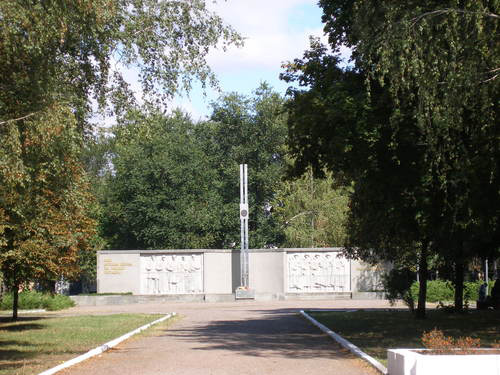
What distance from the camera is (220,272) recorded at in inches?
1874

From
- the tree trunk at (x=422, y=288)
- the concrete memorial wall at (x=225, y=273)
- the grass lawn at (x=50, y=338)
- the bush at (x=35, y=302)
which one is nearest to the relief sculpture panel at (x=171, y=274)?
the concrete memorial wall at (x=225, y=273)

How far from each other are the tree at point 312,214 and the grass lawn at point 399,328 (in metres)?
27.4

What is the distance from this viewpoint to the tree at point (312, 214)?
56.8 metres

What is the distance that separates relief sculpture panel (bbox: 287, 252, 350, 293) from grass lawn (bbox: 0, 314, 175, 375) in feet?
62.9

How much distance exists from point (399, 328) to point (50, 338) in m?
9.97

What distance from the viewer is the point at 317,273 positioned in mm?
47375

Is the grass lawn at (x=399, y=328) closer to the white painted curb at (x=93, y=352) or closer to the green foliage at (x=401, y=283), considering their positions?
the green foliage at (x=401, y=283)

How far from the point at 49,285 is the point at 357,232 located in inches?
460

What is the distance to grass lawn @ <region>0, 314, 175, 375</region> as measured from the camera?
576 inches

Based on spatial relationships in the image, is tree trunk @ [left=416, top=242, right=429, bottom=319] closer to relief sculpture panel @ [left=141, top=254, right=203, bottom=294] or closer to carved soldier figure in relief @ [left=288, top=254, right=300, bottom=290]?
carved soldier figure in relief @ [left=288, top=254, right=300, bottom=290]

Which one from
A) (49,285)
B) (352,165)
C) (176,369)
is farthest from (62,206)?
(49,285)

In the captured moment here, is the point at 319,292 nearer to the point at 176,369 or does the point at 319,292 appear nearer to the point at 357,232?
the point at 357,232

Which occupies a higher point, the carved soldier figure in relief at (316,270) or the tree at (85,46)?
the tree at (85,46)

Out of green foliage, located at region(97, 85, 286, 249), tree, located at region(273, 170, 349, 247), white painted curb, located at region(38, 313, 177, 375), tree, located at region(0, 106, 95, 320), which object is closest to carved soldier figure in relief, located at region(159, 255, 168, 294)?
tree, located at region(273, 170, 349, 247)
